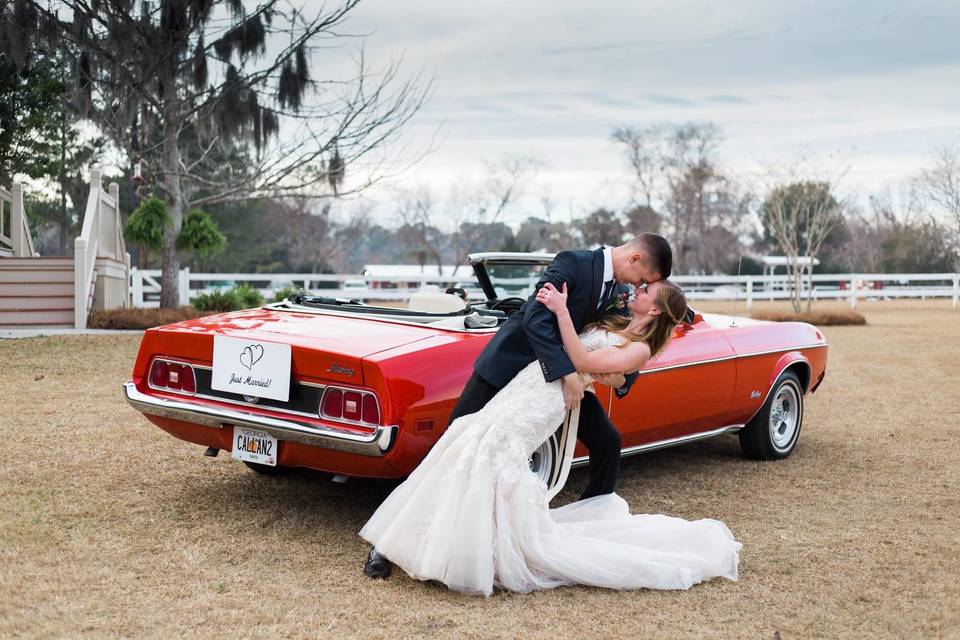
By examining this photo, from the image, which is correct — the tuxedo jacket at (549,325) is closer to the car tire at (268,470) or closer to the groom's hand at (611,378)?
the groom's hand at (611,378)

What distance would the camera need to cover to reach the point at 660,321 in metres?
4.14

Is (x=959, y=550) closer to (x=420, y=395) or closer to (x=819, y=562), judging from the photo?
(x=819, y=562)

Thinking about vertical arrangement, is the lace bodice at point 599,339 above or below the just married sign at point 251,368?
above

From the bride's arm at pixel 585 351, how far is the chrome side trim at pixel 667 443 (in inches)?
47.3

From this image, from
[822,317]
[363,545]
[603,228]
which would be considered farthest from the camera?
[603,228]

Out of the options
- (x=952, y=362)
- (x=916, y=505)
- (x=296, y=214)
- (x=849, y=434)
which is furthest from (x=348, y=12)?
(x=296, y=214)

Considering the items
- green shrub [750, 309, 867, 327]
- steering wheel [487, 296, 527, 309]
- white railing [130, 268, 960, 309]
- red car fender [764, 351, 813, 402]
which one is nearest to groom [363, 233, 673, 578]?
steering wheel [487, 296, 527, 309]

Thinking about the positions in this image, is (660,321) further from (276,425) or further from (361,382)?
(276,425)

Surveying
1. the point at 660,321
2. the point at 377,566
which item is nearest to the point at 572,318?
the point at 660,321

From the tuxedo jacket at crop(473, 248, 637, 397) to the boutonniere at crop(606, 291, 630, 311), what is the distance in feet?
0.05

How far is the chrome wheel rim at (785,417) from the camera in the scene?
271 inches

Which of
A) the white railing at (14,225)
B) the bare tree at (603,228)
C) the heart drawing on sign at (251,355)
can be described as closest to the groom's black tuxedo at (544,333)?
the heart drawing on sign at (251,355)

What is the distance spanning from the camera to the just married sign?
4570mm

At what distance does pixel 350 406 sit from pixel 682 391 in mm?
2276
